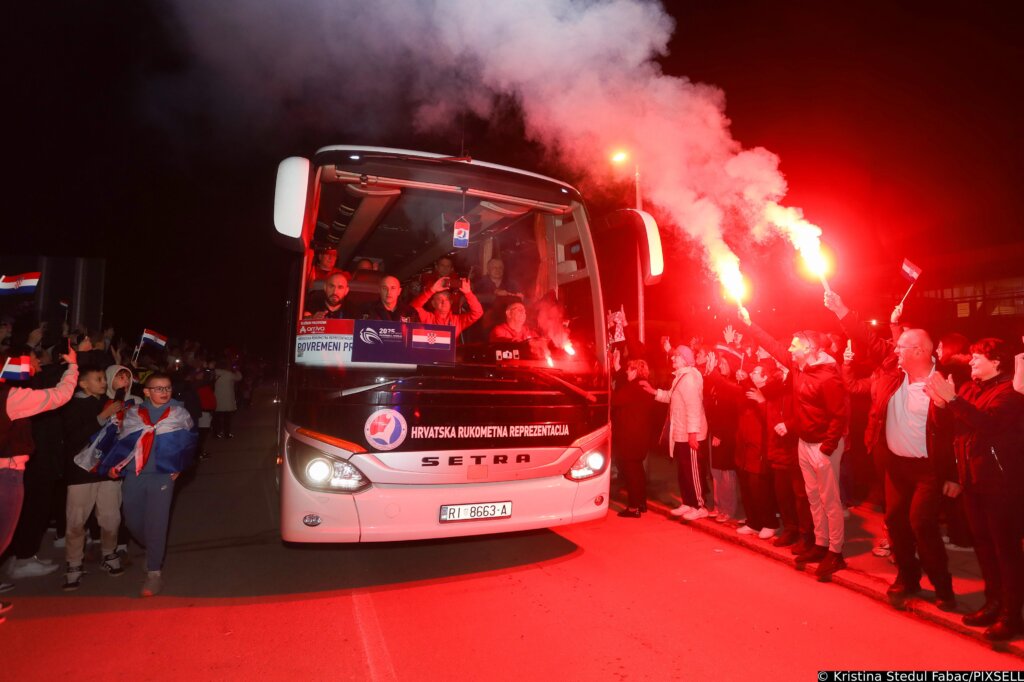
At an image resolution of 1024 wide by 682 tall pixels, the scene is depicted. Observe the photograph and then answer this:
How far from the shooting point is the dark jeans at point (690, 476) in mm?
6969

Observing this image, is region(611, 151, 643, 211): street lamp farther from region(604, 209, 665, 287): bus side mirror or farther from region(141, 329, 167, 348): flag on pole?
region(141, 329, 167, 348): flag on pole

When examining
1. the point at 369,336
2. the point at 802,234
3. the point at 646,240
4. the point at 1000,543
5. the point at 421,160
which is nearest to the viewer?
the point at 1000,543

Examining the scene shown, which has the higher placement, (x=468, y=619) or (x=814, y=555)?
(x=814, y=555)

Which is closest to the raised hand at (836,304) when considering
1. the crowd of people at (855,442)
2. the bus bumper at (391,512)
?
the crowd of people at (855,442)

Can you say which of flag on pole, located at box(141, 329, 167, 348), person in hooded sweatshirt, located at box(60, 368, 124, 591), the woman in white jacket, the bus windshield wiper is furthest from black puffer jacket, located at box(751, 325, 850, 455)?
A: the woman in white jacket

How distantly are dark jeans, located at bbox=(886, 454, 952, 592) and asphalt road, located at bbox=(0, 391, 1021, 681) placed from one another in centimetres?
39

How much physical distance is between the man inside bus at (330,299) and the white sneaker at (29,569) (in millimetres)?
3306

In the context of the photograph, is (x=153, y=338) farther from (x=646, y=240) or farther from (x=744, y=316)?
(x=744, y=316)

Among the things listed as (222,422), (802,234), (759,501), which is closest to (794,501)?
(759,501)

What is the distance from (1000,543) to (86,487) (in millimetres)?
6845

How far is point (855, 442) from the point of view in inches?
320

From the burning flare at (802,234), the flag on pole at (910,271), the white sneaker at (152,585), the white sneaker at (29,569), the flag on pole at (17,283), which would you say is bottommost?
the white sneaker at (29,569)

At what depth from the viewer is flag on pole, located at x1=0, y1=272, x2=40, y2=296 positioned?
4754 millimetres

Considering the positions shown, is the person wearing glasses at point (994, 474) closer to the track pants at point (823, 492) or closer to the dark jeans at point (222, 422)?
the track pants at point (823, 492)
